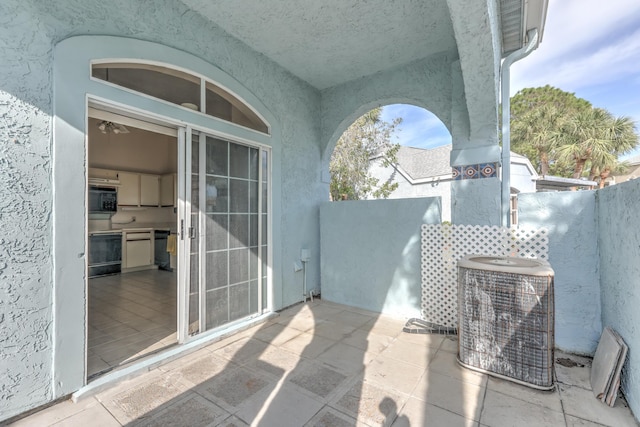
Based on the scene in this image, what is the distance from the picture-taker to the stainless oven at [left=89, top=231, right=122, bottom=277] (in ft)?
19.8

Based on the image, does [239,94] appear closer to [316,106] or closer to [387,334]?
[316,106]

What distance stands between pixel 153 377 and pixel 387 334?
2.50 metres

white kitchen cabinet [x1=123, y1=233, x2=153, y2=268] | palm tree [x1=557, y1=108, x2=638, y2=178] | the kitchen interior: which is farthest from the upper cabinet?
palm tree [x1=557, y1=108, x2=638, y2=178]

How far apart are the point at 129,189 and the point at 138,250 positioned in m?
1.54

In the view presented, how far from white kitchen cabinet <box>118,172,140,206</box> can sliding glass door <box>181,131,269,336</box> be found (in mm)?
4948

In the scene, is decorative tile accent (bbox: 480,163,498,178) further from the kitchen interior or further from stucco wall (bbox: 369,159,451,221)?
stucco wall (bbox: 369,159,451,221)

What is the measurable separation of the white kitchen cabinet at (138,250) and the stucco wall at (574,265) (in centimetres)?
792

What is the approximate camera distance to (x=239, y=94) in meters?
3.56

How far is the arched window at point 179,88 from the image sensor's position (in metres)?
2.50

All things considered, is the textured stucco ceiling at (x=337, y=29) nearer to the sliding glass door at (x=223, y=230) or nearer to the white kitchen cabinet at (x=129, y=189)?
the sliding glass door at (x=223, y=230)

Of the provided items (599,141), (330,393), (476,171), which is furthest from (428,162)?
(330,393)

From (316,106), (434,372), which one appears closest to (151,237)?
(316,106)

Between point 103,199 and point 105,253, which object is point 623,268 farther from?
point 103,199

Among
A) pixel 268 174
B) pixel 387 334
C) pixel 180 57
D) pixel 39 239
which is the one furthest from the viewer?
pixel 268 174
